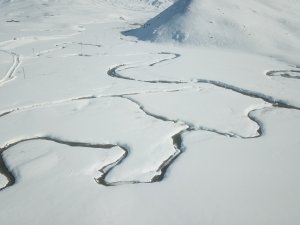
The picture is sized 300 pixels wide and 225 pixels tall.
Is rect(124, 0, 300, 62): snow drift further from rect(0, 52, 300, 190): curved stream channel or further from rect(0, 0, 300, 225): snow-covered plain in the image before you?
rect(0, 52, 300, 190): curved stream channel

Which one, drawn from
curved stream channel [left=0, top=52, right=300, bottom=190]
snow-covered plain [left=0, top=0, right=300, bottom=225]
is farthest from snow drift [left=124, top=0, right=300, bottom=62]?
curved stream channel [left=0, top=52, right=300, bottom=190]

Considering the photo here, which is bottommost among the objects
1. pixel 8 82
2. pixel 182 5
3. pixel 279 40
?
pixel 8 82

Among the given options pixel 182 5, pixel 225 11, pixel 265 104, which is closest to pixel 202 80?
pixel 265 104

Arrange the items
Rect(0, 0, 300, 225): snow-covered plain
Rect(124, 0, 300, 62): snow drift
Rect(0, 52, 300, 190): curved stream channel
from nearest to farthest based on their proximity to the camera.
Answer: Rect(0, 0, 300, 225): snow-covered plain → Rect(0, 52, 300, 190): curved stream channel → Rect(124, 0, 300, 62): snow drift

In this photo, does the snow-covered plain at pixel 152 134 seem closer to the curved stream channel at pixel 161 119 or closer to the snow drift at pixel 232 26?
the curved stream channel at pixel 161 119

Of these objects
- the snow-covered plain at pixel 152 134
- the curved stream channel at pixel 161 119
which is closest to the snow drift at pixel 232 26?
the snow-covered plain at pixel 152 134

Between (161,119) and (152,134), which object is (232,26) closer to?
(161,119)

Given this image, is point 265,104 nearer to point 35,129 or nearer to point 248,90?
point 248,90

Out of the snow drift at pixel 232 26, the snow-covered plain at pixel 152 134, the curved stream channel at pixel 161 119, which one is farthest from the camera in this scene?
the snow drift at pixel 232 26

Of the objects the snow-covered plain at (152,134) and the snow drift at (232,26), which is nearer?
the snow-covered plain at (152,134)
